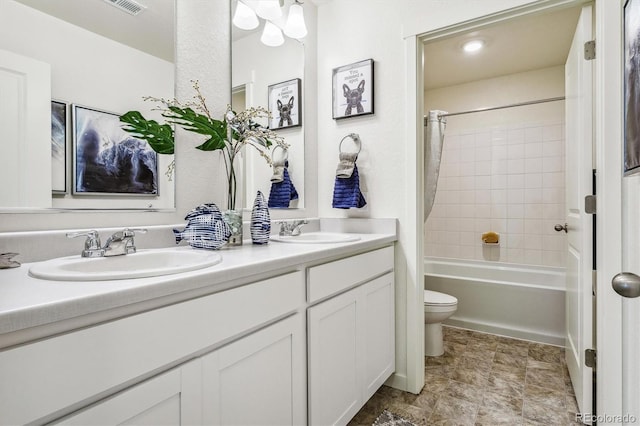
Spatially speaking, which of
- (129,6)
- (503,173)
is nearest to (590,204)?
(503,173)

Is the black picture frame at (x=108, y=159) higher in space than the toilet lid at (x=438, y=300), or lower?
higher

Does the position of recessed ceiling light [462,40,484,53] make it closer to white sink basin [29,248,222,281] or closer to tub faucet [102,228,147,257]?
white sink basin [29,248,222,281]

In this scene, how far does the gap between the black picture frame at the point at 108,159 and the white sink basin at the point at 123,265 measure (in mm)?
272

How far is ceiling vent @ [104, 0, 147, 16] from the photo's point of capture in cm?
127

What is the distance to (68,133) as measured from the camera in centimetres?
113

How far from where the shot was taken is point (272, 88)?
78.8 inches

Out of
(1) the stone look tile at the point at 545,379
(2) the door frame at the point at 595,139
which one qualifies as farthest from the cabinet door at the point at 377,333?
(1) the stone look tile at the point at 545,379

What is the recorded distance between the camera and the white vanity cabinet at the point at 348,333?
4.20ft

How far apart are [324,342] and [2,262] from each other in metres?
1.02

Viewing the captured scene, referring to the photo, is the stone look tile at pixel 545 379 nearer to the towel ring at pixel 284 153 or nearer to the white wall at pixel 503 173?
the white wall at pixel 503 173

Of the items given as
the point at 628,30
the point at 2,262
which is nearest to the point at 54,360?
the point at 2,262

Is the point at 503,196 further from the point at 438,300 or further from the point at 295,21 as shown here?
the point at 295,21

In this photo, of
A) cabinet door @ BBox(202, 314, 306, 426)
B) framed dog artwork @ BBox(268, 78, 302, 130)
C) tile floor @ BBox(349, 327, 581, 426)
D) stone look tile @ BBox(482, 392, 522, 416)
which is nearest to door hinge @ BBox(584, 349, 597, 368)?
tile floor @ BBox(349, 327, 581, 426)

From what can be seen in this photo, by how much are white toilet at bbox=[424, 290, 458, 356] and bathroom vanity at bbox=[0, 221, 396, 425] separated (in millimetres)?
908
